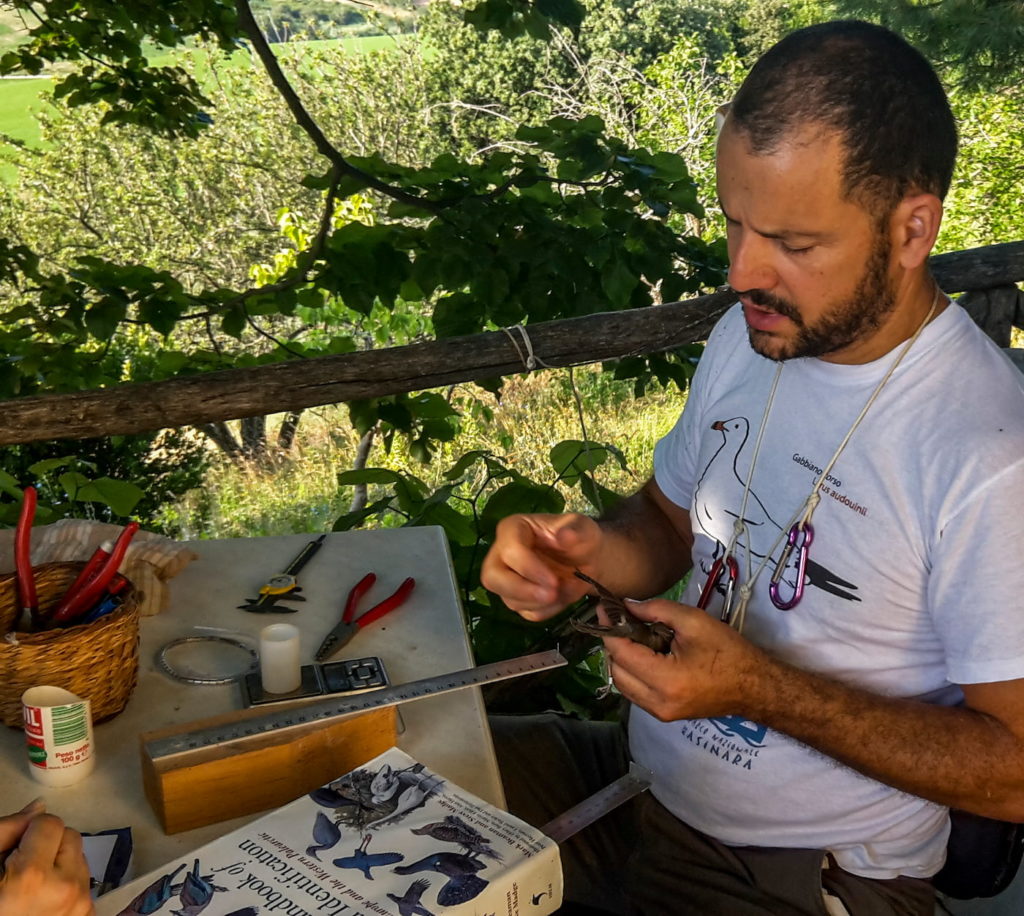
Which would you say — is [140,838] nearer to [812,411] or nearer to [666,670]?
[666,670]

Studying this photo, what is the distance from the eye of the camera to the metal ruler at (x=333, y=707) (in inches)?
40.8

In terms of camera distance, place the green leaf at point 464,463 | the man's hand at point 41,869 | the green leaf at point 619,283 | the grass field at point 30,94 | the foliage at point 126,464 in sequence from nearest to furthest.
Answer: the man's hand at point 41,869 → the green leaf at point 464,463 → the green leaf at point 619,283 → the foliage at point 126,464 → the grass field at point 30,94

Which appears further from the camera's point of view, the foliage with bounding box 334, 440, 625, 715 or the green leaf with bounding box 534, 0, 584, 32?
the green leaf with bounding box 534, 0, 584, 32

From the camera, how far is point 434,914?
82 cm

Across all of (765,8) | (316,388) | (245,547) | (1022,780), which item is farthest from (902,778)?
(765,8)

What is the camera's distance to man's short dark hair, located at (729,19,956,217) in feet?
4.10

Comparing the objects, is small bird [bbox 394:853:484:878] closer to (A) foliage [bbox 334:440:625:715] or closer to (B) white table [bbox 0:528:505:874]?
(B) white table [bbox 0:528:505:874]

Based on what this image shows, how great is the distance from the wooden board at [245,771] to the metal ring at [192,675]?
190 millimetres

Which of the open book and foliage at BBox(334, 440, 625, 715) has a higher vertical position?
the open book

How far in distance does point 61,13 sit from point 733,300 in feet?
9.33

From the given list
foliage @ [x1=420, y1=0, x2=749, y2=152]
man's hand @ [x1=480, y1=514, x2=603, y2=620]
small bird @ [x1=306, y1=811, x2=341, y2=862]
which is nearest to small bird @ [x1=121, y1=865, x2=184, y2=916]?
small bird @ [x1=306, y1=811, x2=341, y2=862]

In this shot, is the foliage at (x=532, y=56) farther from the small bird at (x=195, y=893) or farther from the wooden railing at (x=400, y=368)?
the small bird at (x=195, y=893)

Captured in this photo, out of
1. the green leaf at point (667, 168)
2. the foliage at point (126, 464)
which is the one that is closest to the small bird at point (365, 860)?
the green leaf at point (667, 168)

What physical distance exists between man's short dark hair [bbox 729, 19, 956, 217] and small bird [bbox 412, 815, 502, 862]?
800mm
